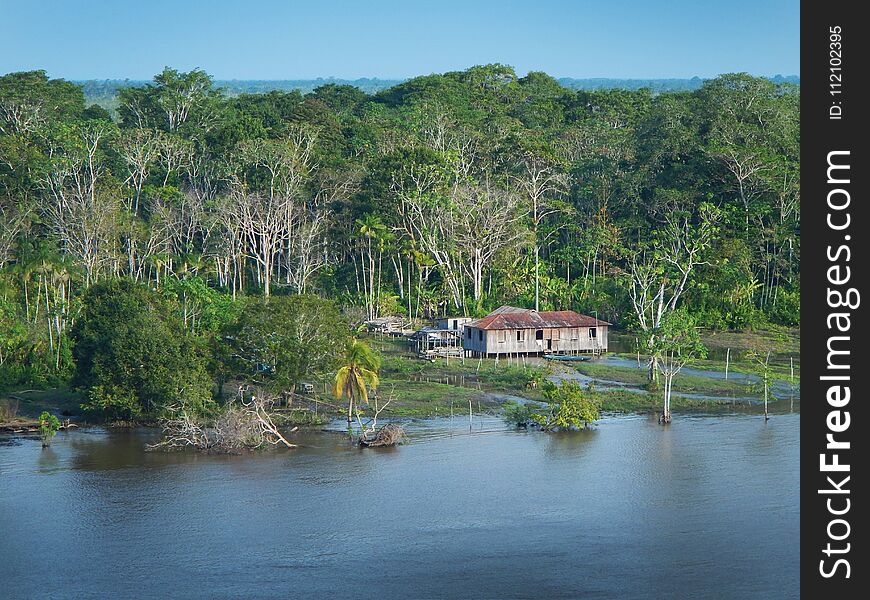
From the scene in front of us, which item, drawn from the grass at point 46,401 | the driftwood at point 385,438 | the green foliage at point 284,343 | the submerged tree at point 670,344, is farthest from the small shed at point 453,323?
the grass at point 46,401

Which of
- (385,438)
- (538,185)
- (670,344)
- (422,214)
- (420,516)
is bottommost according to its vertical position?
(420,516)

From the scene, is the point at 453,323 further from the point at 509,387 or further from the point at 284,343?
the point at 284,343

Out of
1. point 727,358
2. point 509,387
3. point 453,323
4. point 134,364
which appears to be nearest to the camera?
point 134,364

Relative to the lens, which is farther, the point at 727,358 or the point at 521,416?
the point at 727,358

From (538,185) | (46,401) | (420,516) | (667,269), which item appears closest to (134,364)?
(46,401)

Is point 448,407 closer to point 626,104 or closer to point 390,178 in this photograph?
point 390,178

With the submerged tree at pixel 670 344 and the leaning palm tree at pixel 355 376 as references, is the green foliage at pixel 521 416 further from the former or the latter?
the leaning palm tree at pixel 355 376
